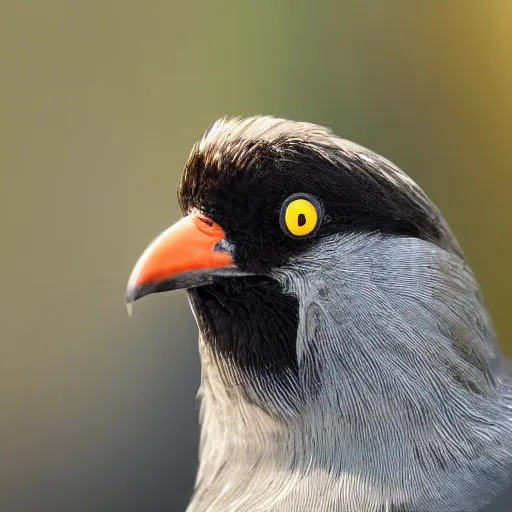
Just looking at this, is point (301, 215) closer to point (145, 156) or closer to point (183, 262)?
point (183, 262)

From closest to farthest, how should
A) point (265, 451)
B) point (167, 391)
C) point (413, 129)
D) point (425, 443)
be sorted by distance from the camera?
point (425, 443)
point (265, 451)
point (413, 129)
point (167, 391)

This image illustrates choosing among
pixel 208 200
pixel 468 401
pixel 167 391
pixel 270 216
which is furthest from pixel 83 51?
pixel 468 401

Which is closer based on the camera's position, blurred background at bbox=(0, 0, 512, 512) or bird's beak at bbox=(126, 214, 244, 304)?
bird's beak at bbox=(126, 214, 244, 304)

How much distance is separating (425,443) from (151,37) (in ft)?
3.97

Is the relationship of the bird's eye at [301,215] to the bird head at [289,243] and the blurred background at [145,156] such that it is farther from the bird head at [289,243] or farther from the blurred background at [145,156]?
the blurred background at [145,156]

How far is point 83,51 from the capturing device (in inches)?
64.6

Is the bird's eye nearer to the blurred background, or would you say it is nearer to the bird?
the bird

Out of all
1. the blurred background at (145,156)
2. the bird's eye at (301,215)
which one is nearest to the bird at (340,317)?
the bird's eye at (301,215)

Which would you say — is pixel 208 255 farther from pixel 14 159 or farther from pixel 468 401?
pixel 14 159

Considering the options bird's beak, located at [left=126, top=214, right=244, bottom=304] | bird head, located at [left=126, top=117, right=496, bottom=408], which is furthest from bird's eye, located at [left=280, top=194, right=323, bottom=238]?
bird's beak, located at [left=126, top=214, right=244, bottom=304]

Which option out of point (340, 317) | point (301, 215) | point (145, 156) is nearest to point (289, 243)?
point (301, 215)

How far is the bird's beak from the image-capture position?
1138mm

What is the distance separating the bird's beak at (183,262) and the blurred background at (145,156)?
34cm

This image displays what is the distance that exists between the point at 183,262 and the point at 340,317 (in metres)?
0.32
